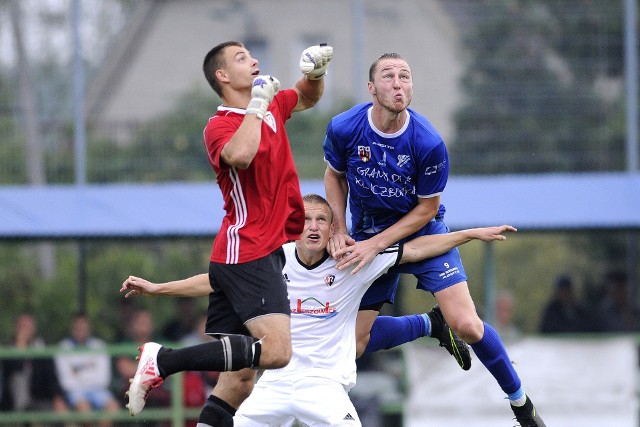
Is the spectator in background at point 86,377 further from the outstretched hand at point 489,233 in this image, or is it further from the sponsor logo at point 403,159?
the outstretched hand at point 489,233

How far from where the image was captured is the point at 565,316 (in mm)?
13594

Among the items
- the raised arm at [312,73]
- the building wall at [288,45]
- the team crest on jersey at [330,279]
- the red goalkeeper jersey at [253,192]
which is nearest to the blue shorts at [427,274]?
the team crest on jersey at [330,279]

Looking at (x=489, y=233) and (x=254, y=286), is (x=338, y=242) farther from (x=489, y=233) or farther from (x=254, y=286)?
(x=254, y=286)

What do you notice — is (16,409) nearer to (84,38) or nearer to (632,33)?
(84,38)

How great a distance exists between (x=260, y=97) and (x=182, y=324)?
6916 mm

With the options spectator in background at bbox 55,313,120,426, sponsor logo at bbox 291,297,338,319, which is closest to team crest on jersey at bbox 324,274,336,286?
sponsor logo at bbox 291,297,338,319

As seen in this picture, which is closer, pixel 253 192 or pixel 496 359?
pixel 253 192

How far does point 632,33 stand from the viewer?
47.5 feet

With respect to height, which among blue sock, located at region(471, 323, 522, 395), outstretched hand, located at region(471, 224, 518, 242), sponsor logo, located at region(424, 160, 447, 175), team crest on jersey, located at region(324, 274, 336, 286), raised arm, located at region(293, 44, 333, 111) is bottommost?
blue sock, located at region(471, 323, 522, 395)

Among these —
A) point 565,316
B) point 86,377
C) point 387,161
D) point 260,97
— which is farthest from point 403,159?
point 565,316

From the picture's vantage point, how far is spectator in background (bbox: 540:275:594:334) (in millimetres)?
13523

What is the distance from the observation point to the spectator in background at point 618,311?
1363 cm

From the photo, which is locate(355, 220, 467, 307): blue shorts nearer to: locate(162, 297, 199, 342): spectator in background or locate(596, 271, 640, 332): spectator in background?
locate(162, 297, 199, 342): spectator in background

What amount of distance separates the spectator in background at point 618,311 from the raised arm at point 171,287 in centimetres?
→ 737
